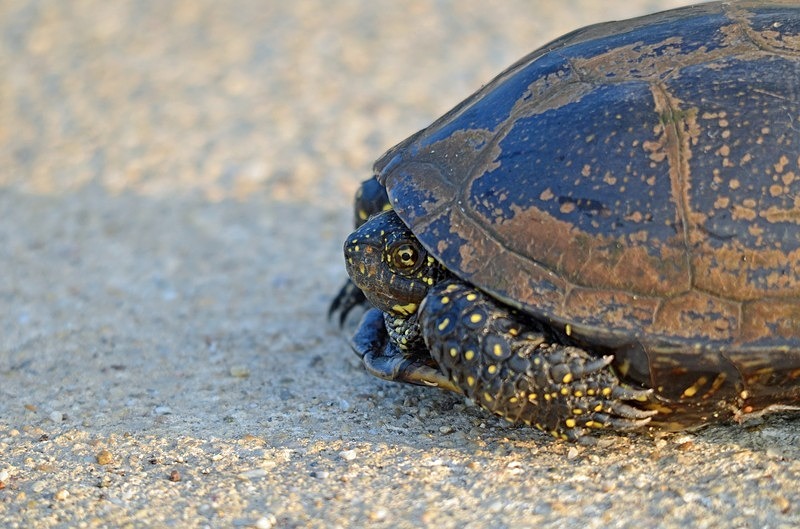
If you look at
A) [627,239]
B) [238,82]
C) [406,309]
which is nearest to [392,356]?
[406,309]

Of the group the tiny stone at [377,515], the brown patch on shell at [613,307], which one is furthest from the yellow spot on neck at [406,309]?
the tiny stone at [377,515]

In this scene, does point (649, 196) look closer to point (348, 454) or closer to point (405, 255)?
point (405, 255)

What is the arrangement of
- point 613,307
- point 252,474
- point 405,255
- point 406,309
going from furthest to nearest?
point 406,309 → point 405,255 → point 252,474 → point 613,307

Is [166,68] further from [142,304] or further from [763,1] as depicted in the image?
[763,1]

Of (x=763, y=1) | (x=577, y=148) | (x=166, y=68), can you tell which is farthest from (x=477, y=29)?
(x=577, y=148)

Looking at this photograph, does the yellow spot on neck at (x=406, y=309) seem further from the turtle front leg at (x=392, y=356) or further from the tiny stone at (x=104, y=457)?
the tiny stone at (x=104, y=457)

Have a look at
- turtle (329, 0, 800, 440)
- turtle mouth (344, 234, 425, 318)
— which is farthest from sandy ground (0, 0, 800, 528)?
turtle mouth (344, 234, 425, 318)
